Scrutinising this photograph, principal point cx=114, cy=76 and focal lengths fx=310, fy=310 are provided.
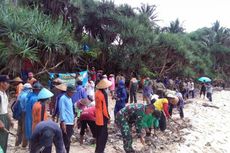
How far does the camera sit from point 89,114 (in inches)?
234

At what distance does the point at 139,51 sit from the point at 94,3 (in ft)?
16.0

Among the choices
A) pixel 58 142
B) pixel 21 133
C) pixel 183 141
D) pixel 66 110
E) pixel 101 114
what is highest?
pixel 66 110

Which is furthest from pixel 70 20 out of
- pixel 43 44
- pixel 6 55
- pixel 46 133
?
pixel 46 133

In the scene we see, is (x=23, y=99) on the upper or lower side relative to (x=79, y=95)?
Result: upper

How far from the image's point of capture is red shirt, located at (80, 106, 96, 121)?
5.90 meters

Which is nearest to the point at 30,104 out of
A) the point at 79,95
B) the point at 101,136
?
the point at 101,136

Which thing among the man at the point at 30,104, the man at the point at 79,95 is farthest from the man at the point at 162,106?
the man at the point at 30,104

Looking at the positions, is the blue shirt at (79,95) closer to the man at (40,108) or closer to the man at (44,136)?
the man at (40,108)

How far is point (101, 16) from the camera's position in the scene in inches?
787

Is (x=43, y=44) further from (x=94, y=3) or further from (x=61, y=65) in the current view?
(x=94, y=3)

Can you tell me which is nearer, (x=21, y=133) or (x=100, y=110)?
(x=100, y=110)

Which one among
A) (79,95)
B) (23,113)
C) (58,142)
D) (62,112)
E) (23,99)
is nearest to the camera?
(58,142)

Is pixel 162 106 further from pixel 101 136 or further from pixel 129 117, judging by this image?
pixel 101 136

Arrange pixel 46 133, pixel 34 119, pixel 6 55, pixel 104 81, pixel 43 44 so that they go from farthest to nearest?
pixel 43 44 < pixel 6 55 < pixel 104 81 < pixel 34 119 < pixel 46 133
